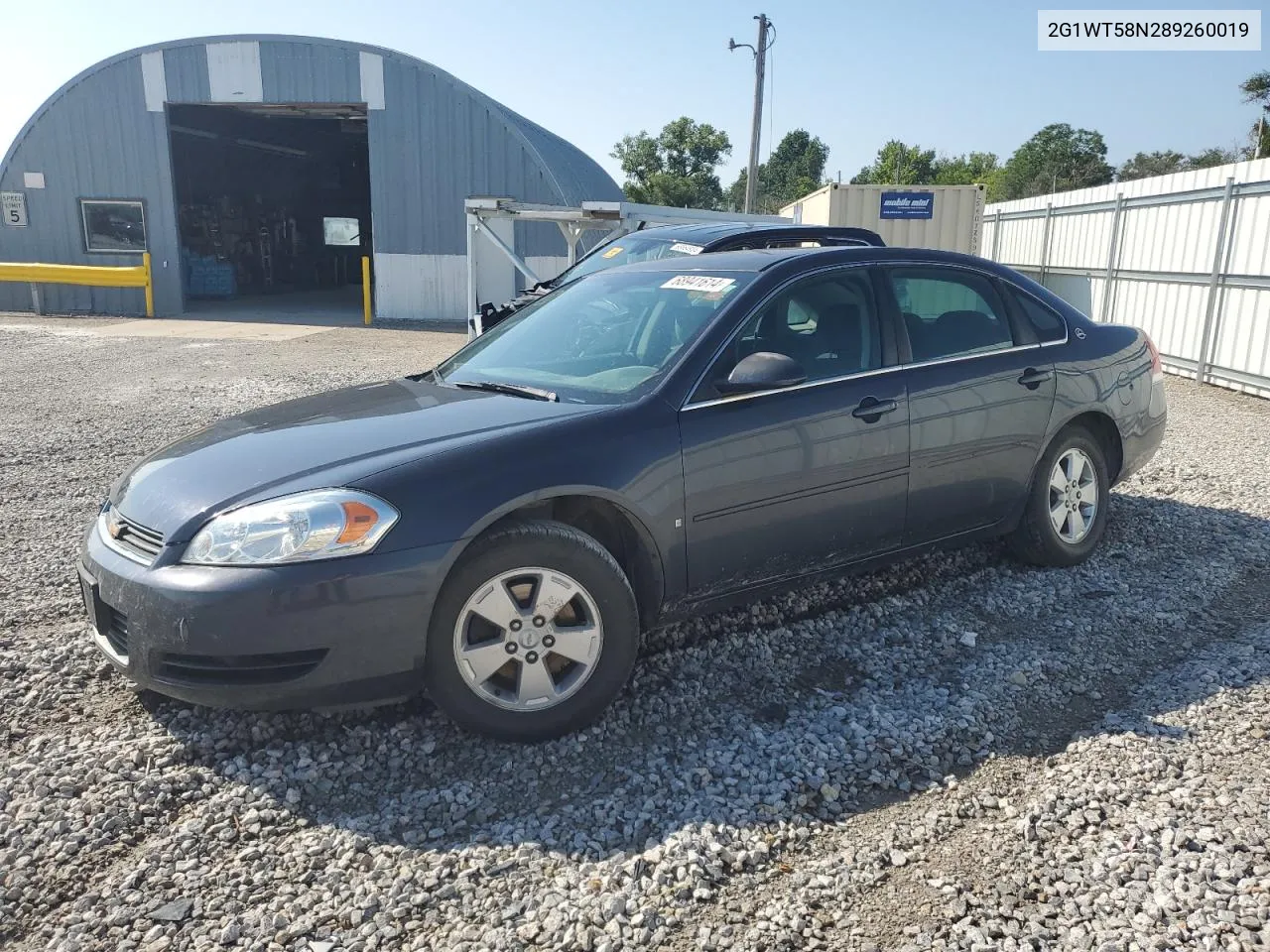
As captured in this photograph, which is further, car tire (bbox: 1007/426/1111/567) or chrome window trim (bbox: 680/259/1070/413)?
car tire (bbox: 1007/426/1111/567)

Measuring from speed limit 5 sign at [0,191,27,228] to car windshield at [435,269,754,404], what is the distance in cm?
2260

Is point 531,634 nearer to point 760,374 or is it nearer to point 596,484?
point 596,484

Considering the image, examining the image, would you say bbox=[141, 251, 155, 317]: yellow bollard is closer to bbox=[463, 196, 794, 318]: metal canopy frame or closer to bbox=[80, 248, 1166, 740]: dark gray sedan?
bbox=[463, 196, 794, 318]: metal canopy frame

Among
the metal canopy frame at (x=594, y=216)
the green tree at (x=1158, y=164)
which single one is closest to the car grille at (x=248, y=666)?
the metal canopy frame at (x=594, y=216)

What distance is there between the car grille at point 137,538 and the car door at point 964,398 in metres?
2.94

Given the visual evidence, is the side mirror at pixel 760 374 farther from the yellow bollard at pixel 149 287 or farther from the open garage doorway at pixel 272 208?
the yellow bollard at pixel 149 287

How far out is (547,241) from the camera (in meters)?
21.0

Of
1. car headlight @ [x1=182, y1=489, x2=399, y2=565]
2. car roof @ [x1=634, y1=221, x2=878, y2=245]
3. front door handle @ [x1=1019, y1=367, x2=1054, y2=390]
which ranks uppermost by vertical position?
car roof @ [x1=634, y1=221, x2=878, y2=245]

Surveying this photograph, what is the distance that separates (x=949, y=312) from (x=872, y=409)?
0.87m

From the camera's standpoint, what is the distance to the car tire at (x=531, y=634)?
3027mm

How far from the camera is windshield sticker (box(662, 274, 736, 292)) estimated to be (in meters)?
3.96

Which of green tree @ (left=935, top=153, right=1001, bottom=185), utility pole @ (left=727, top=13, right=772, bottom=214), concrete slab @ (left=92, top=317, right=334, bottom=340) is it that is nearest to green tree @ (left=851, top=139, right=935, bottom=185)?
green tree @ (left=935, top=153, right=1001, bottom=185)

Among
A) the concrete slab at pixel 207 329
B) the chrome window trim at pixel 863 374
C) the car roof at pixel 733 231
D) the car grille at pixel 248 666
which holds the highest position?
the car roof at pixel 733 231

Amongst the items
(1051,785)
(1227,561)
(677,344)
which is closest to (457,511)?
(677,344)
